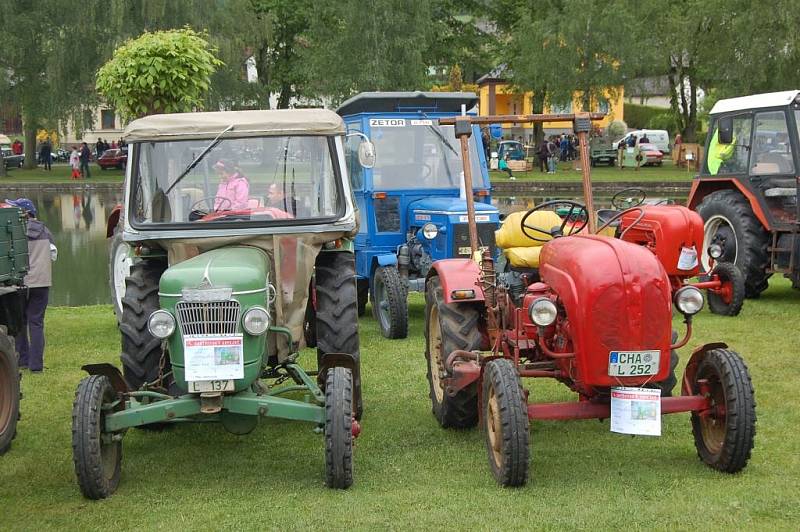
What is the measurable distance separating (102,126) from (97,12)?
102 feet

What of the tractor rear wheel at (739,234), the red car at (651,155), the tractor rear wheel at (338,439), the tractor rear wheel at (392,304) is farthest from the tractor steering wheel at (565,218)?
the red car at (651,155)

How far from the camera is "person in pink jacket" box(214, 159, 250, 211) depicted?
6570 mm

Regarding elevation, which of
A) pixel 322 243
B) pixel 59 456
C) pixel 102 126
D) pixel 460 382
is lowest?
pixel 59 456

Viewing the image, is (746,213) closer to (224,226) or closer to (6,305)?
(224,226)

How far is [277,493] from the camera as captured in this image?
17.7ft

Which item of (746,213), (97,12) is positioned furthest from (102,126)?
(746,213)

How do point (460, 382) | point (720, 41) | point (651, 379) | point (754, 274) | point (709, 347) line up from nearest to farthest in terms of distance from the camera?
1. point (651, 379)
2. point (709, 347)
3. point (460, 382)
4. point (754, 274)
5. point (720, 41)

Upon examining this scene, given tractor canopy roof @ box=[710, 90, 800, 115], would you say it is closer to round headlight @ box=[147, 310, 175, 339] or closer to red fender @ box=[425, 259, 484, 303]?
red fender @ box=[425, 259, 484, 303]

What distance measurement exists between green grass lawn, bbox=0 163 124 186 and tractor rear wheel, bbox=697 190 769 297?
98.8 feet

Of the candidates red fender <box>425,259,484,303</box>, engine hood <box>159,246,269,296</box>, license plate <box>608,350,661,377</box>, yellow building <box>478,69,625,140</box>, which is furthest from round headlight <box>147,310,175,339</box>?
yellow building <box>478,69,625,140</box>

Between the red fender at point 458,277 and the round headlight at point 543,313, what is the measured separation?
46.2 inches

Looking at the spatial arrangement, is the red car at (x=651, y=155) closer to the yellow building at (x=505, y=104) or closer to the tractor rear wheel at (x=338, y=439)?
the yellow building at (x=505, y=104)

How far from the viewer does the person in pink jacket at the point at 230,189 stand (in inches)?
259

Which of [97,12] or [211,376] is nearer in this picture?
[211,376]
